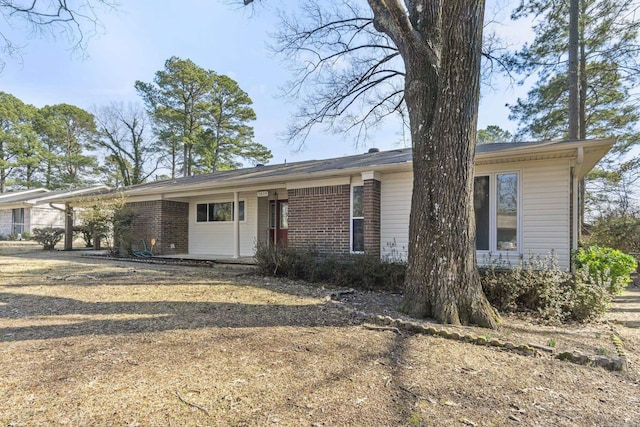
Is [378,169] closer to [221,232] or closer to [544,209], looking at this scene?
[544,209]

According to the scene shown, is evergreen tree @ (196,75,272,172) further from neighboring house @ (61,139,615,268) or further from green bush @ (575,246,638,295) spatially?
green bush @ (575,246,638,295)

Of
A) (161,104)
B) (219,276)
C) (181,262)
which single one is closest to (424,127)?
(219,276)

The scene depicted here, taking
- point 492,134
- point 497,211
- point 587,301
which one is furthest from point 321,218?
point 492,134

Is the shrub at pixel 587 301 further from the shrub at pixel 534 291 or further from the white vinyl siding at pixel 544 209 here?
the white vinyl siding at pixel 544 209

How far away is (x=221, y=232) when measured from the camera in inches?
531

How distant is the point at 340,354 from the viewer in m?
3.36

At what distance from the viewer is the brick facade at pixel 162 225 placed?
13.4 m

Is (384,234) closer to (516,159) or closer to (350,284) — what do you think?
(350,284)

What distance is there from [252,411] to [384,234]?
7062 millimetres

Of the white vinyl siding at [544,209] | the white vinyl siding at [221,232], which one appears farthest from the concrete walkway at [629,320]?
the white vinyl siding at [221,232]

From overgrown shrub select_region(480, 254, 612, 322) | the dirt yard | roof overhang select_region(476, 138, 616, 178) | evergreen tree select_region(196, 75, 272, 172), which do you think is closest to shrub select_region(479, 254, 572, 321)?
overgrown shrub select_region(480, 254, 612, 322)

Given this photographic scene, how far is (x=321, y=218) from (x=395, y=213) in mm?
2116

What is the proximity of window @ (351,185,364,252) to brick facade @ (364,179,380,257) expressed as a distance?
0.95 feet

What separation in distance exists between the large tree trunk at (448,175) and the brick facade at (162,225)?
11134 mm
